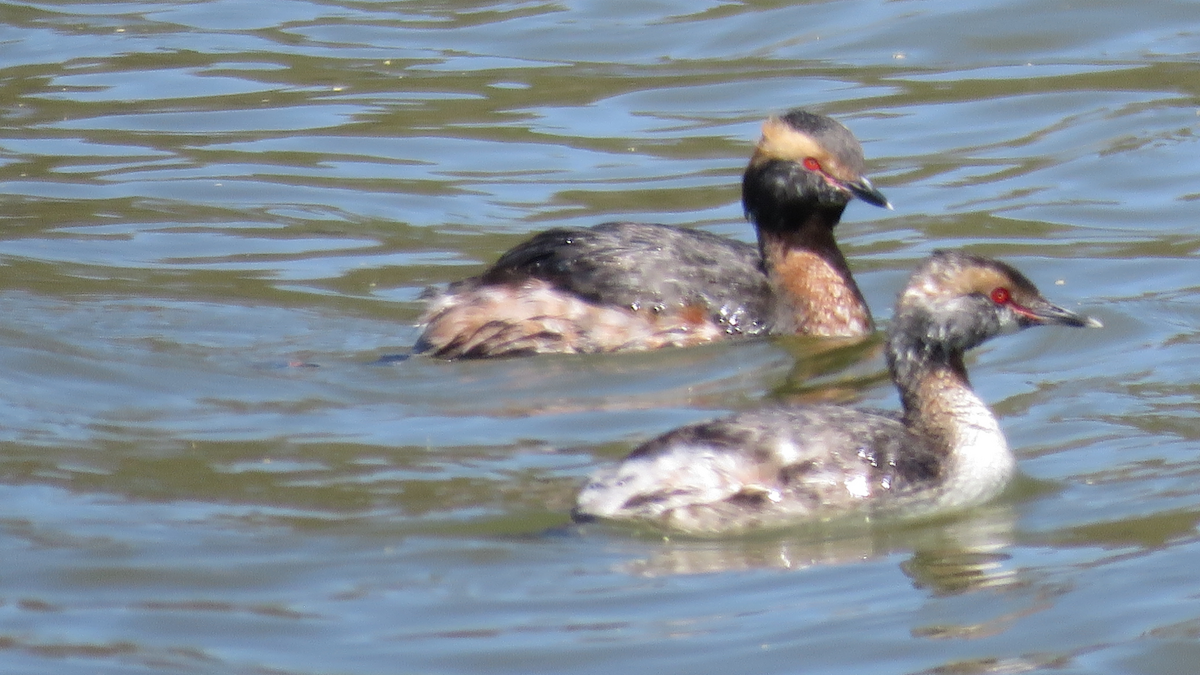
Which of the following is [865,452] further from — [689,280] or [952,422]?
[689,280]

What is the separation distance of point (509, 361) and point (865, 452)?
8.34 ft

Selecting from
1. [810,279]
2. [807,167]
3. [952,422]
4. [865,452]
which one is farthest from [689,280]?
[865,452]

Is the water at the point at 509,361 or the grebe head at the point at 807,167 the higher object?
the grebe head at the point at 807,167

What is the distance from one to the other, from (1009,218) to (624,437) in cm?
387

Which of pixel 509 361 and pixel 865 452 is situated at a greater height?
pixel 865 452

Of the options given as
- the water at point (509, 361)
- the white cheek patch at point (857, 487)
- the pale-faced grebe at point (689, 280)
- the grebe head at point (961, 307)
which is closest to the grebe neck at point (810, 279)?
the pale-faced grebe at point (689, 280)

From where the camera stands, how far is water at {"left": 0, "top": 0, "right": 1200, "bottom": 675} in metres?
6.09

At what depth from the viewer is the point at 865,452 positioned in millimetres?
7090

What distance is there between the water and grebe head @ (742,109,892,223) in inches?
29.1

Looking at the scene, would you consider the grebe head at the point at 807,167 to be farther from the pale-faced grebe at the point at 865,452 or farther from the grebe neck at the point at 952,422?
the grebe neck at the point at 952,422

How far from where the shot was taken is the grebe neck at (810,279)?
9.73 m

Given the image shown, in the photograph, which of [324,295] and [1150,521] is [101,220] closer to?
[324,295]

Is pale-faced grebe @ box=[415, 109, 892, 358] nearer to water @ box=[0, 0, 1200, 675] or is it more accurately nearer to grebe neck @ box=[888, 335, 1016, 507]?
water @ box=[0, 0, 1200, 675]

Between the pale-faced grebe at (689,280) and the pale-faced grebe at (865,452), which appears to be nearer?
the pale-faced grebe at (865,452)
